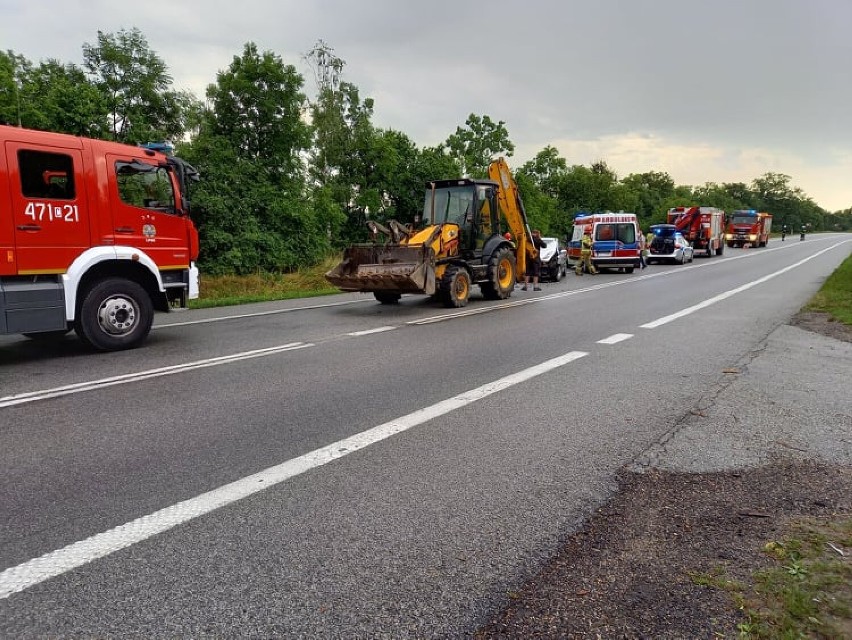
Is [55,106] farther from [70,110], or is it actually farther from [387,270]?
[387,270]

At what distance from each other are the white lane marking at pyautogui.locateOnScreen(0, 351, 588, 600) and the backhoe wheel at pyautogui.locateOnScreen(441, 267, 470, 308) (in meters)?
7.44

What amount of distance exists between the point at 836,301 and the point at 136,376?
13.9 metres

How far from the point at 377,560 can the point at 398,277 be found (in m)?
8.95

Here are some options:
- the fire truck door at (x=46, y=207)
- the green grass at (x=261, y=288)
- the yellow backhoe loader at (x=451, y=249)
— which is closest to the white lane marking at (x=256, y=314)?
the yellow backhoe loader at (x=451, y=249)

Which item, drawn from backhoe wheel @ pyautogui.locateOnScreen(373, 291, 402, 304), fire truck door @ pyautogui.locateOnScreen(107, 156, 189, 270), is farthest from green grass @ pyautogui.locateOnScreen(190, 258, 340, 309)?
fire truck door @ pyautogui.locateOnScreen(107, 156, 189, 270)

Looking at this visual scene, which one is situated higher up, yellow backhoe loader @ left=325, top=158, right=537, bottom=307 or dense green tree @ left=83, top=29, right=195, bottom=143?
dense green tree @ left=83, top=29, right=195, bottom=143

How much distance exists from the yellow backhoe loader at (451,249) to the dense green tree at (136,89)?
17.5 meters

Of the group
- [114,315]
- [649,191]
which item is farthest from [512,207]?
[649,191]

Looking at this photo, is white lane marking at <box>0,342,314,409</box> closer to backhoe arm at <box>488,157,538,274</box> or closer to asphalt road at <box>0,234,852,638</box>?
asphalt road at <box>0,234,852,638</box>

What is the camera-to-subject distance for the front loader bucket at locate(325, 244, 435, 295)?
38.0ft

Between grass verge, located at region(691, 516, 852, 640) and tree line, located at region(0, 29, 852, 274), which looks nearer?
grass verge, located at region(691, 516, 852, 640)

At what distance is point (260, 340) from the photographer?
28.7 feet

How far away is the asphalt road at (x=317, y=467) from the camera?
250 centimetres

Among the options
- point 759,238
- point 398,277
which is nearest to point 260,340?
point 398,277
